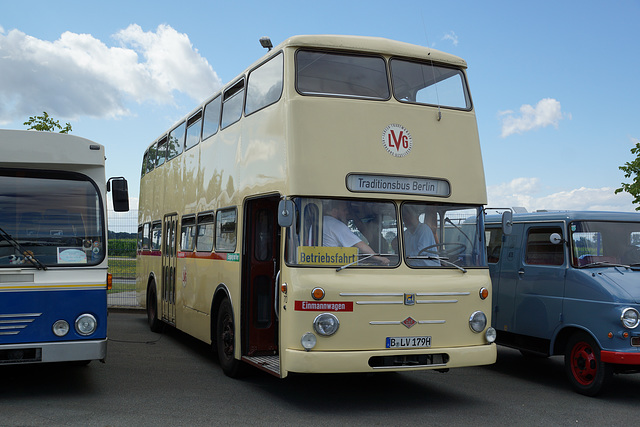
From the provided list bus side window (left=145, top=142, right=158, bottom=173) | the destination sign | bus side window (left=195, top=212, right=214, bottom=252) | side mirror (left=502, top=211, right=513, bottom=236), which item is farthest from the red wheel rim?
bus side window (left=145, top=142, right=158, bottom=173)

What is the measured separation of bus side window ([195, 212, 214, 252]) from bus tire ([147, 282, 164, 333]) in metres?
3.86

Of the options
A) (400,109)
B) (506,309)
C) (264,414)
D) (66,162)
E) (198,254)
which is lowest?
(264,414)

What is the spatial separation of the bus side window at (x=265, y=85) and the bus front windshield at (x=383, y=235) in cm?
161

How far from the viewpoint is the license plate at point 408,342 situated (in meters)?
7.91

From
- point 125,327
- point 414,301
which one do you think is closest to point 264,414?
point 414,301

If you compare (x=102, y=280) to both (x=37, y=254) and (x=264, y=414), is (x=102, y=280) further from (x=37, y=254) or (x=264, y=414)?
(x=264, y=414)

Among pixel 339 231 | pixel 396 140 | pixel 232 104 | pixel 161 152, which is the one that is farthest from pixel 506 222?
pixel 161 152

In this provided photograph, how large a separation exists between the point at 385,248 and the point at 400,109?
5.57ft

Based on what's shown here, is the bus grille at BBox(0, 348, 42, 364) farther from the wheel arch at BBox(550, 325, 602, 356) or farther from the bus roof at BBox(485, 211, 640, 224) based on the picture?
the bus roof at BBox(485, 211, 640, 224)

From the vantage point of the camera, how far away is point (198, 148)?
40.5 ft

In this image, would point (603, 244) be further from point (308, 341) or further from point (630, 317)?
point (308, 341)

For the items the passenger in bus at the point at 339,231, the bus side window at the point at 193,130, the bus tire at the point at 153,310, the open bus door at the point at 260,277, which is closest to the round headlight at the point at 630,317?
the passenger in bus at the point at 339,231

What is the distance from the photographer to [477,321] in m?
8.34

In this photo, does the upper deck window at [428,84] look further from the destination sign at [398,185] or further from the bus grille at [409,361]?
the bus grille at [409,361]
